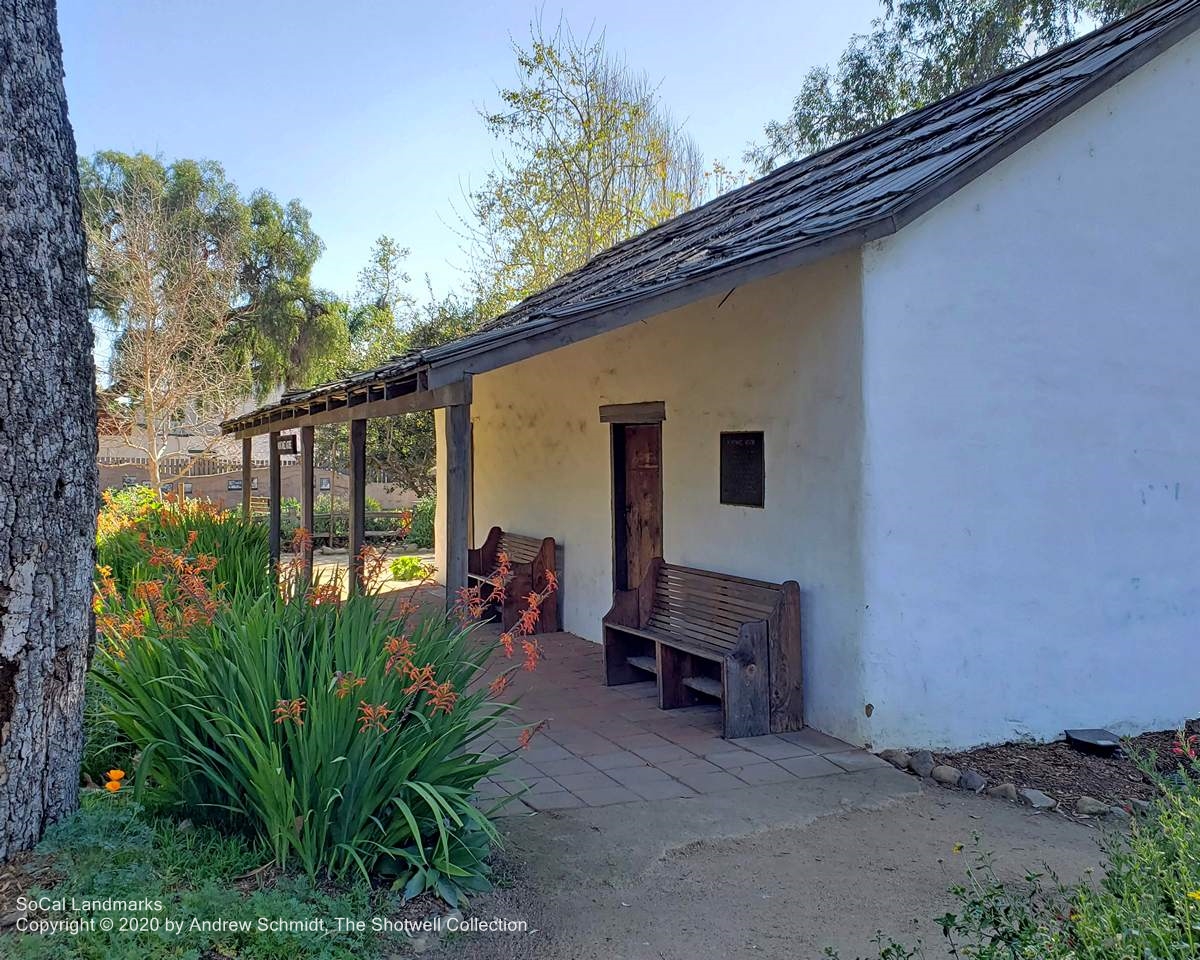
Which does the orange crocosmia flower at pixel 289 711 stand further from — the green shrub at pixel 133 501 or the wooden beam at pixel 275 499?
the green shrub at pixel 133 501

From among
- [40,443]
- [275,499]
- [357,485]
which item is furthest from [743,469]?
[275,499]

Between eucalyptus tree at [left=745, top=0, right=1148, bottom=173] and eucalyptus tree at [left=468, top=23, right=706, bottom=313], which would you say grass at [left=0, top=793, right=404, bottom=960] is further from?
eucalyptus tree at [left=745, top=0, right=1148, bottom=173]

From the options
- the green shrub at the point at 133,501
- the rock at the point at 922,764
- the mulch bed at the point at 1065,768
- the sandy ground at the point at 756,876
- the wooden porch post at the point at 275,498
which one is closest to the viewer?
the sandy ground at the point at 756,876

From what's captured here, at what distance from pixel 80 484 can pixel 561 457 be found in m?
5.99

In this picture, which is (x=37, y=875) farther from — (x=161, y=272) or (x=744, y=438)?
(x=161, y=272)

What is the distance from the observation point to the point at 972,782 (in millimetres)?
4996

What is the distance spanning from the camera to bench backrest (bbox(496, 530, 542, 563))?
9.47m

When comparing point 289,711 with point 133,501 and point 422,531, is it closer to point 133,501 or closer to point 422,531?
point 133,501

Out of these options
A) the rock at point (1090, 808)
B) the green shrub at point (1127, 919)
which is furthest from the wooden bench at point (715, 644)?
the green shrub at point (1127, 919)

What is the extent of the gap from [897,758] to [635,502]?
11.3 ft

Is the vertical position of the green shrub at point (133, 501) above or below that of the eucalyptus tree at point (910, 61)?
below

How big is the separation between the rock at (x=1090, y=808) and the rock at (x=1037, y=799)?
0.11 metres

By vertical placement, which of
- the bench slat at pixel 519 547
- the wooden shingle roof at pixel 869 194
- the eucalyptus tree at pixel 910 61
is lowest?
the bench slat at pixel 519 547

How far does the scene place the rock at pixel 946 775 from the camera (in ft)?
16.5
